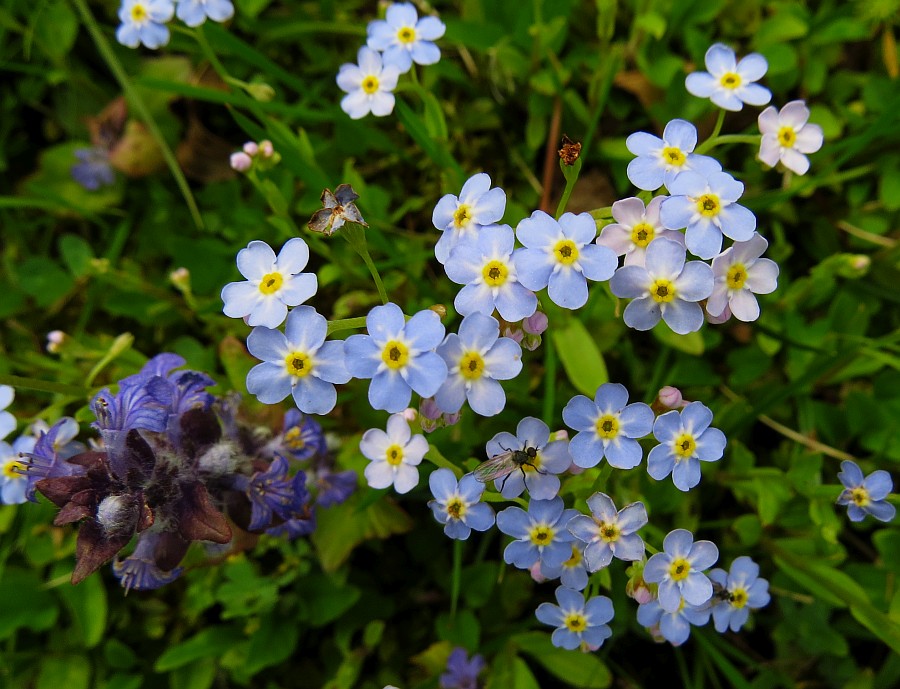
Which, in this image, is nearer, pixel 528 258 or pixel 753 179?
pixel 528 258

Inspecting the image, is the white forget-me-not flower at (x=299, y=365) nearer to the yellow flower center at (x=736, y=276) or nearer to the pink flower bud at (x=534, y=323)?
the pink flower bud at (x=534, y=323)

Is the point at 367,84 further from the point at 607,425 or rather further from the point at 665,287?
the point at 607,425

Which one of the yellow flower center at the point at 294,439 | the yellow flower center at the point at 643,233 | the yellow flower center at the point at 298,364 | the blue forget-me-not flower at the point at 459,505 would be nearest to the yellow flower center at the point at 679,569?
the blue forget-me-not flower at the point at 459,505

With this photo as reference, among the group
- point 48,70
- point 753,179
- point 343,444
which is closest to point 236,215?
point 343,444

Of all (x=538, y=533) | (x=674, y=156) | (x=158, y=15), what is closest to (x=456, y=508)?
(x=538, y=533)

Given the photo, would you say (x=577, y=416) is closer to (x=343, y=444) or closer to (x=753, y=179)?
(x=343, y=444)

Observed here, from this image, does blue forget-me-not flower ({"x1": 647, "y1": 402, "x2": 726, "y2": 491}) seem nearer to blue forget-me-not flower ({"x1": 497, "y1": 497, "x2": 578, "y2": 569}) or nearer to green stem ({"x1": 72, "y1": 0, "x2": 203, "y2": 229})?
blue forget-me-not flower ({"x1": 497, "y1": 497, "x2": 578, "y2": 569})

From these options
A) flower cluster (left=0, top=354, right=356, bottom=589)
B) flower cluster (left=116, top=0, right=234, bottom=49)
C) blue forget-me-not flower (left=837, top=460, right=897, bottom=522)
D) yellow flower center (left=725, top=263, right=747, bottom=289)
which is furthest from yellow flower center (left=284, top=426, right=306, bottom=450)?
blue forget-me-not flower (left=837, top=460, right=897, bottom=522)
